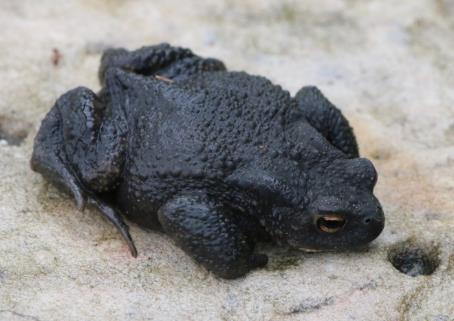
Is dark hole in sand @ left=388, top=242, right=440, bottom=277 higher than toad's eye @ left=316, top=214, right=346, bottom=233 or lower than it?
lower

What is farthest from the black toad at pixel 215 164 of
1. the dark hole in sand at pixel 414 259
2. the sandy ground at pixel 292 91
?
the dark hole in sand at pixel 414 259

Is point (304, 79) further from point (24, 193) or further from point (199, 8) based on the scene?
point (24, 193)

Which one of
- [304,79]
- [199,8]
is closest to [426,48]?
[304,79]

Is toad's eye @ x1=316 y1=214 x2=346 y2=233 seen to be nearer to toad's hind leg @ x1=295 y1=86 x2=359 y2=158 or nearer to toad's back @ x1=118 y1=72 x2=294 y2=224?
toad's back @ x1=118 y1=72 x2=294 y2=224

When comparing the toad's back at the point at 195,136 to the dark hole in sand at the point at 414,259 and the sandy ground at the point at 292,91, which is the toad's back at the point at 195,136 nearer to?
the sandy ground at the point at 292,91

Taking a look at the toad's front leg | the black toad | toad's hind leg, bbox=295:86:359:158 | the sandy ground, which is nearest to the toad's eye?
the black toad

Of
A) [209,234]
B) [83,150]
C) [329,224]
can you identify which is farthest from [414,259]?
[83,150]
